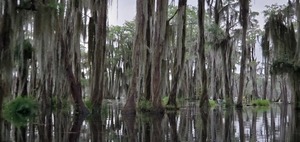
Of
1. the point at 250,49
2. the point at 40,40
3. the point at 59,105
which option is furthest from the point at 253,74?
the point at 40,40

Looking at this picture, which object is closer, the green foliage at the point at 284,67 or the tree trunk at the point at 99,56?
the tree trunk at the point at 99,56

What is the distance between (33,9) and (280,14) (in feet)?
52.0

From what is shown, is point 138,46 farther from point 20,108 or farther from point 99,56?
point 20,108

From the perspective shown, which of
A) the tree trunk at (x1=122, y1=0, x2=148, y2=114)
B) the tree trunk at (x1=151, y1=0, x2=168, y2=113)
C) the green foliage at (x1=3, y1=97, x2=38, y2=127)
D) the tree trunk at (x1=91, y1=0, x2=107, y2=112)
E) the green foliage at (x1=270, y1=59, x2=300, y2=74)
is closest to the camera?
the green foliage at (x1=3, y1=97, x2=38, y2=127)

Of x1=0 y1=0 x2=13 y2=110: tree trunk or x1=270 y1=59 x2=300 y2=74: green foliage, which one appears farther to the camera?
x1=270 y1=59 x2=300 y2=74: green foliage

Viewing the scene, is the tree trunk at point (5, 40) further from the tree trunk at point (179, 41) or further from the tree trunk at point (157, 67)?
the tree trunk at point (179, 41)

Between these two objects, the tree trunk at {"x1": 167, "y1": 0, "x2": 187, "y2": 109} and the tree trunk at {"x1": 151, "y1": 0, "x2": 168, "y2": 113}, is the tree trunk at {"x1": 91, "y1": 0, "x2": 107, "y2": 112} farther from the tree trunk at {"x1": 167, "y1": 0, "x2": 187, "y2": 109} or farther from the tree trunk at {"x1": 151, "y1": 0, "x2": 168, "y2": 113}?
the tree trunk at {"x1": 167, "y1": 0, "x2": 187, "y2": 109}

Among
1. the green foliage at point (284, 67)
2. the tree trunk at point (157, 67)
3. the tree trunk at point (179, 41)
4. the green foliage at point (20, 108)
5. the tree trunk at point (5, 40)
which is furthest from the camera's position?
the green foliage at point (284, 67)

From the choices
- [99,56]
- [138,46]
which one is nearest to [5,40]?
[138,46]

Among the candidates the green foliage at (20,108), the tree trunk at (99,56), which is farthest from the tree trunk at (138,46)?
the green foliage at (20,108)

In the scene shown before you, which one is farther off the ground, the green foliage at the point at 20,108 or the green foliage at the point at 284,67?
the green foliage at the point at 284,67

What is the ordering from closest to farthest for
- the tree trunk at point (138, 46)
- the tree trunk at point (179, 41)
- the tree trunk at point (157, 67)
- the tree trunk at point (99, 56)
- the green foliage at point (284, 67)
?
the tree trunk at point (138, 46)
the tree trunk at point (157, 67)
the tree trunk at point (99, 56)
the tree trunk at point (179, 41)
the green foliage at point (284, 67)

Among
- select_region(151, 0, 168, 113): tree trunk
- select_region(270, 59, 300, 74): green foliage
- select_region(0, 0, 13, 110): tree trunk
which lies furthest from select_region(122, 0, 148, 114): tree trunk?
select_region(270, 59, 300, 74): green foliage

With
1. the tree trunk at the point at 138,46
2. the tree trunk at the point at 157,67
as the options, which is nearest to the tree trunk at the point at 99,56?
the tree trunk at the point at 138,46
